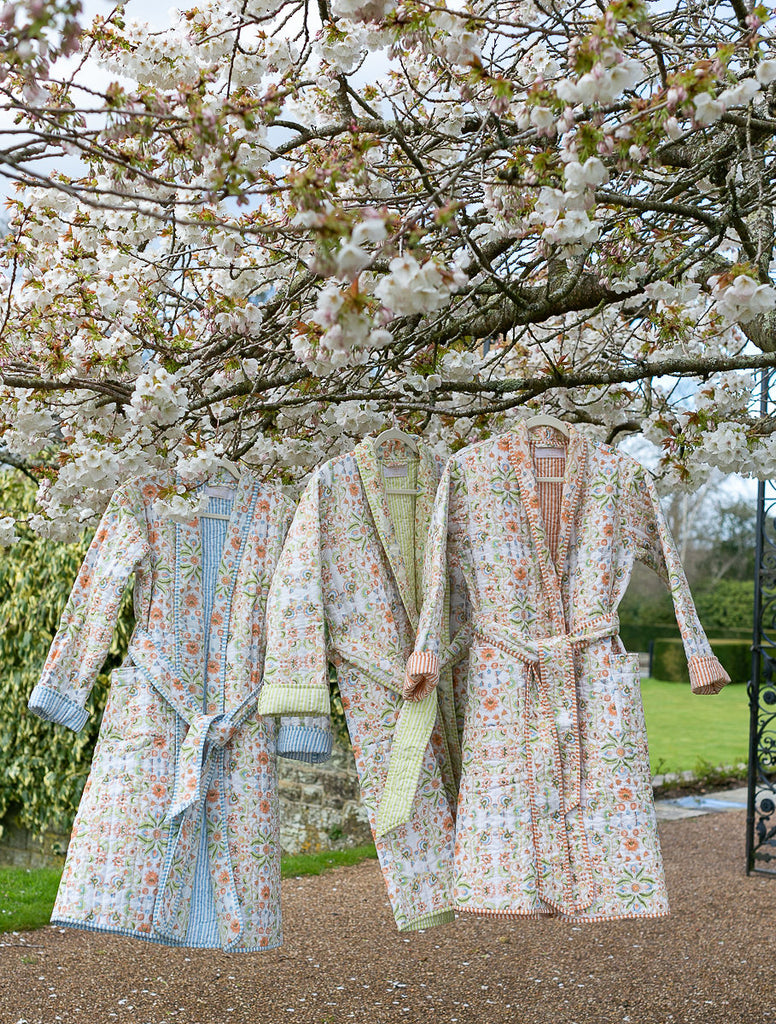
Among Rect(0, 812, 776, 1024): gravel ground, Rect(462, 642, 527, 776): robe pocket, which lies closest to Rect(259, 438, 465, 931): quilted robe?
Rect(462, 642, 527, 776): robe pocket

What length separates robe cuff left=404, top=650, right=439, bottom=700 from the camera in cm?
234

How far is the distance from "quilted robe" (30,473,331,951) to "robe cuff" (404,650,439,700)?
224 mm

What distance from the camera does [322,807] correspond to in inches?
231

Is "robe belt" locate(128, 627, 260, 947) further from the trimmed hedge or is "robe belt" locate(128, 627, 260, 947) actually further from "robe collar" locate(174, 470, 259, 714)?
the trimmed hedge

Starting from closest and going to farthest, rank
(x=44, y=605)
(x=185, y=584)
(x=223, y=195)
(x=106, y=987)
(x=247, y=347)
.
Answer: (x=223, y=195) < (x=185, y=584) < (x=247, y=347) < (x=106, y=987) < (x=44, y=605)

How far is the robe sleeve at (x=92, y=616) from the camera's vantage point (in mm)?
2455

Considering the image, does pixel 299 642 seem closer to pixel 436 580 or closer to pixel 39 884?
pixel 436 580

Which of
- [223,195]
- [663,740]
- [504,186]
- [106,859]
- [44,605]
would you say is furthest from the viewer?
[663,740]

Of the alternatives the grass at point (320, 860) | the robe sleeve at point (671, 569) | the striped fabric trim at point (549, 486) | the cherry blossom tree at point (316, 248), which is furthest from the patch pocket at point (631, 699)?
the grass at point (320, 860)

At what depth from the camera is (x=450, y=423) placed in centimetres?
353

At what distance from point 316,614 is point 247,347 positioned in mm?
900

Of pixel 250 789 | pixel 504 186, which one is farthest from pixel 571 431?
pixel 250 789

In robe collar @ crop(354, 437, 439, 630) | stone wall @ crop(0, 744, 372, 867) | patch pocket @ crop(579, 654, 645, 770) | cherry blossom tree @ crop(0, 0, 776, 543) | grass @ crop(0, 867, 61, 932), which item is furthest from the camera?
stone wall @ crop(0, 744, 372, 867)

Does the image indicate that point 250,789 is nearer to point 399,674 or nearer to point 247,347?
point 399,674
